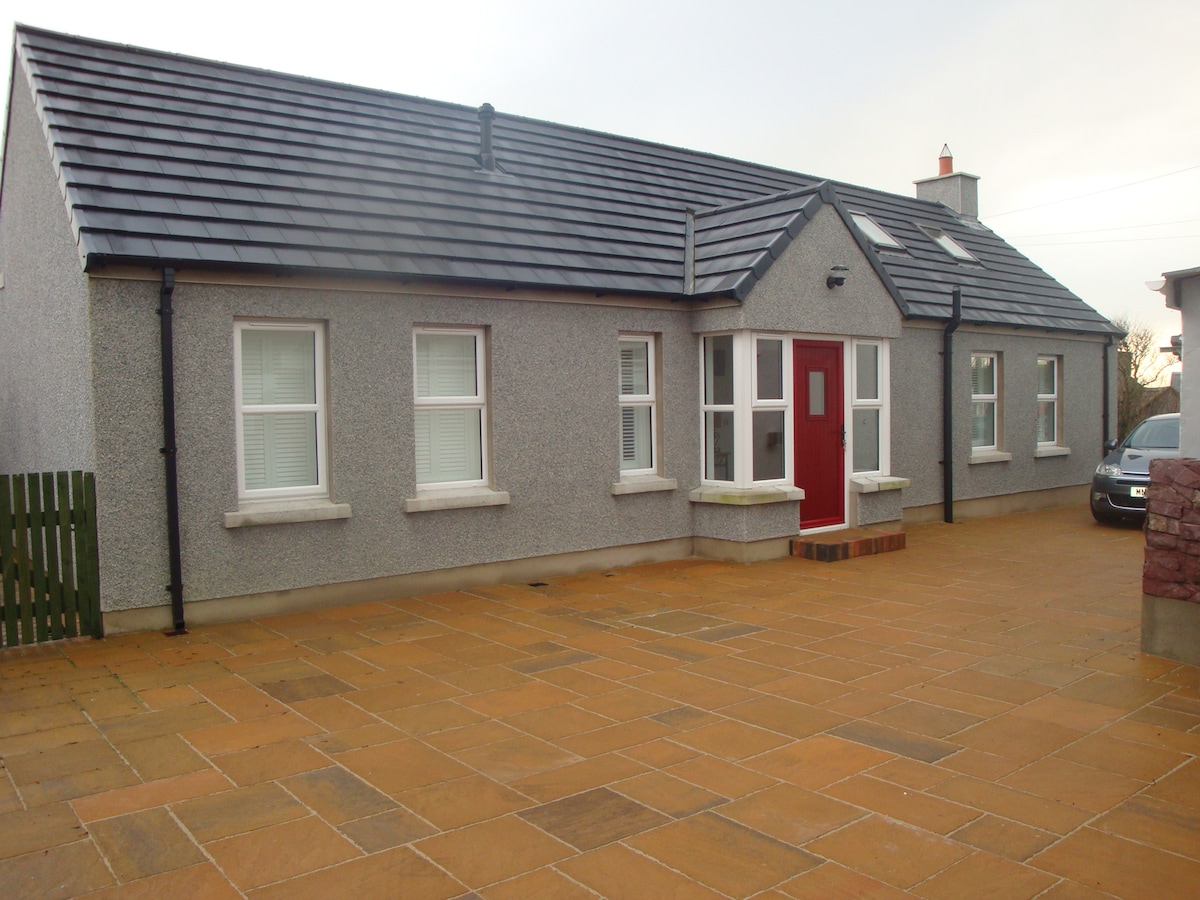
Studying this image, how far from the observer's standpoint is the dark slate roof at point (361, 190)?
26.5 ft

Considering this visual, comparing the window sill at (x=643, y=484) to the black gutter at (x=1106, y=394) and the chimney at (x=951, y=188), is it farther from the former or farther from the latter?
the chimney at (x=951, y=188)

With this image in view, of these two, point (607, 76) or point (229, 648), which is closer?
point (229, 648)

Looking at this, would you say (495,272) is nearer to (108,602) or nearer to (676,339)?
(676,339)

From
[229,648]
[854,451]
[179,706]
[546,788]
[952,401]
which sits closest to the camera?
[546,788]

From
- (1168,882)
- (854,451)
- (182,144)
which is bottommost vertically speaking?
(1168,882)

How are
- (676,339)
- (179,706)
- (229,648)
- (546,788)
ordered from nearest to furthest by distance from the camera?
(546,788), (179,706), (229,648), (676,339)

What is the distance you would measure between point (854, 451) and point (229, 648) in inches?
326

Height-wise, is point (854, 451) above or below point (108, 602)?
above

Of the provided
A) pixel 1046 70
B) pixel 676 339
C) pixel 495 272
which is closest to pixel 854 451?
pixel 676 339

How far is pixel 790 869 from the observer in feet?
12.2

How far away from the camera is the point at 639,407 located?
11.1m

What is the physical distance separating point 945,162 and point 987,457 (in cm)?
932

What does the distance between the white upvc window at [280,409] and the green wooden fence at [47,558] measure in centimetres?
129

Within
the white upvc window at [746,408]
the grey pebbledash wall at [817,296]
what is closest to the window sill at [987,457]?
the grey pebbledash wall at [817,296]
